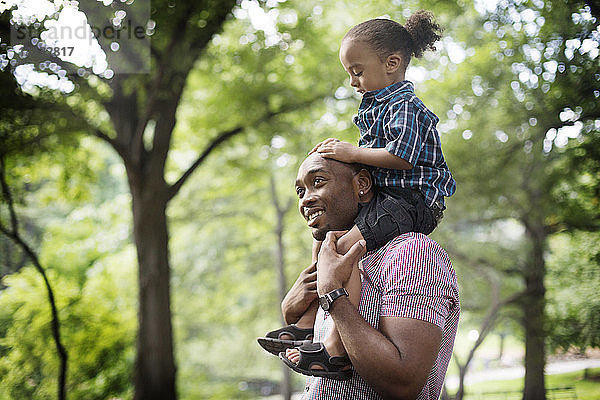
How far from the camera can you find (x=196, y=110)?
739 cm

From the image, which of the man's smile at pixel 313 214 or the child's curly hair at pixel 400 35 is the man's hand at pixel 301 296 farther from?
the child's curly hair at pixel 400 35

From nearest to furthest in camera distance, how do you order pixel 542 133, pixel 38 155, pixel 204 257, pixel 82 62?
pixel 82 62 < pixel 38 155 < pixel 542 133 < pixel 204 257

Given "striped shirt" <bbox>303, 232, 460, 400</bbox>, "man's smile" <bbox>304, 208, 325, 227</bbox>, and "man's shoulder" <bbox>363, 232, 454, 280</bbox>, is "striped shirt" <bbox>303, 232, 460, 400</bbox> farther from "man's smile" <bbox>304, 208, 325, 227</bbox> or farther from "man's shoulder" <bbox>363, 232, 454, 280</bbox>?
"man's smile" <bbox>304, 208, 325, 227</bbox>

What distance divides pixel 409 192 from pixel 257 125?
5.27m

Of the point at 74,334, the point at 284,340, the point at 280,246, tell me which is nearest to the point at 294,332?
the point at 284,340

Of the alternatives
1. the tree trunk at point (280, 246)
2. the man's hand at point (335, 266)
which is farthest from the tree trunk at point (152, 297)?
the man's hand at point (335, 266)

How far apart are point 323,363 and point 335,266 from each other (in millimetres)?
178

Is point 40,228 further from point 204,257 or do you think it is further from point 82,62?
point 82,62

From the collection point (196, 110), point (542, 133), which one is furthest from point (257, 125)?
point (542, 133)

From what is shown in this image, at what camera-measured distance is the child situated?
1130 mm

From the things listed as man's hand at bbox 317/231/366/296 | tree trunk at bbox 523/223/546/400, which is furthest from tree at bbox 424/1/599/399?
man's hand at bbox 317/231/366/296

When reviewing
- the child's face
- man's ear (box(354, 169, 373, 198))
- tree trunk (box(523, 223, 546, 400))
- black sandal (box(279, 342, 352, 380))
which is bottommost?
tree trunk (box(523, 223, 546, 400))

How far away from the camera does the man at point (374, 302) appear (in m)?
0.94

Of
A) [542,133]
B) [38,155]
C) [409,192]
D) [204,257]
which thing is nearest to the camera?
[409,192]
